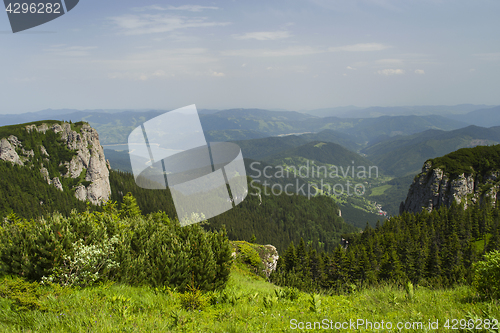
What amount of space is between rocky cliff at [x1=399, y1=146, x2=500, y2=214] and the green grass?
4803 inches

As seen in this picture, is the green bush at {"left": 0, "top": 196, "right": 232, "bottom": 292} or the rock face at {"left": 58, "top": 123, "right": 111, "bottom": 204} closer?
the green bush at {"left": 0, "top": 196, "right": 232, "bottom": 292}

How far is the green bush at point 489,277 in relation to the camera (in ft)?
22.8

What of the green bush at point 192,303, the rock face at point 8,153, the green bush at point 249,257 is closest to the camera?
the green bush at point 192,303

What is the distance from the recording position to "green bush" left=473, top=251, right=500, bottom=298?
22.8 feet

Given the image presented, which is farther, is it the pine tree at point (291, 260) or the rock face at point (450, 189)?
the rock face at point (450, 189)

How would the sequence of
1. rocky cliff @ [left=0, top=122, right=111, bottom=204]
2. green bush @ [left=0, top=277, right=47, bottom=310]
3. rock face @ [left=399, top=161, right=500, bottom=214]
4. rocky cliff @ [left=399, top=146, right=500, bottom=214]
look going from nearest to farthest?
green bush @ [left=0, top=277, right=47, bottom=310], rock face @ [left=399, top=161, right=500, bottom=214], rocky cliff @ [left=399, top=146, right=500, bottom=214], rocky cliff @ [left=0, top=122, right=111, bottom=204]

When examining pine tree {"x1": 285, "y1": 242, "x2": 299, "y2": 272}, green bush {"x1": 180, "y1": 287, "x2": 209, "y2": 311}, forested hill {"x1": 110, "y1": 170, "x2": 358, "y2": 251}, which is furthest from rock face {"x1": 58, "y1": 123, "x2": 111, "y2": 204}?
green bush {"x1": 180, "y1": 287, "x2": 209, "y2": 311}

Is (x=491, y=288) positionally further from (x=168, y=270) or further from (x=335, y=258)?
(x=335, y=258)

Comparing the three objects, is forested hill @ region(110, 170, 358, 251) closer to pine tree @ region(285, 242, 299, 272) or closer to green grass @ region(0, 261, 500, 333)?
pine tree @ region(285, 242, 299, 272)

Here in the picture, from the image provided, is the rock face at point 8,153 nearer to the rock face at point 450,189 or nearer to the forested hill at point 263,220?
the forested hill at point 263,220

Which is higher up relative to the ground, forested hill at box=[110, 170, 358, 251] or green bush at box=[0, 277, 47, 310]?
green bush at box=[0, 277, 47, 310]

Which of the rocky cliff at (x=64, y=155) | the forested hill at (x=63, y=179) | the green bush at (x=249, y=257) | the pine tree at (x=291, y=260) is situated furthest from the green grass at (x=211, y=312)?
the rocky cliff at (x=64, y=155)

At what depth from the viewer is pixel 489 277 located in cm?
717

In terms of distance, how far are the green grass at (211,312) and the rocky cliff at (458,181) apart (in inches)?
4803
